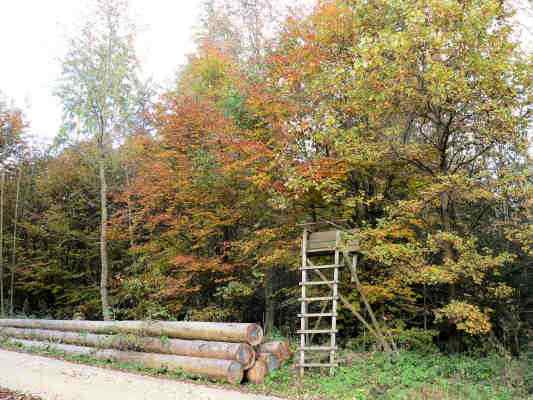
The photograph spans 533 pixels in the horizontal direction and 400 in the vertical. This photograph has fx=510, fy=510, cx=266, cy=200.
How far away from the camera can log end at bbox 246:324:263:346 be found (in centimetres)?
1003

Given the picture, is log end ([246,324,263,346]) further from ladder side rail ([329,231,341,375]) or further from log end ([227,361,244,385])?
ladder side rail ([329,231,341,375])

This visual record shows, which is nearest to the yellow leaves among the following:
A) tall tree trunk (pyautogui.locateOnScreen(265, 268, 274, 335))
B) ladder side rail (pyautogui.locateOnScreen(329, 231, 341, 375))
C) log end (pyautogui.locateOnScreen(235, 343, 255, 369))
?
ladder side rail (pyautogui.locateOnScreen(329, 231, 341, 375))

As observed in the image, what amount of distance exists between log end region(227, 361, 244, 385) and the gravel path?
0.63 metres

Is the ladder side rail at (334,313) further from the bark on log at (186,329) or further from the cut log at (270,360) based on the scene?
the bark on log at (186,329)

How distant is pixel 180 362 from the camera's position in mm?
10422

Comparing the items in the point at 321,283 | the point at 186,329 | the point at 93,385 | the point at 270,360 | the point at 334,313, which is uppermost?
the point at 321,283

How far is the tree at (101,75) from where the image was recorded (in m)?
17.1

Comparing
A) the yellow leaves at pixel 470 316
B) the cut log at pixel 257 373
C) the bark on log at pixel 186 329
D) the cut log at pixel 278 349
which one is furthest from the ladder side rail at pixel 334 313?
the yellow leaves at pixel 470 316

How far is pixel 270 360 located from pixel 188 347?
174 cm

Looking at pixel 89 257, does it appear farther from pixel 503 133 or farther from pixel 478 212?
pixel 503 133

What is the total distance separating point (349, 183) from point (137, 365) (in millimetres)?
6668

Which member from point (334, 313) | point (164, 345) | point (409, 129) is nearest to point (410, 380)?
point (334, 313)

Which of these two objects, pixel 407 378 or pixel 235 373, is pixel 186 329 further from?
pixel 407 378

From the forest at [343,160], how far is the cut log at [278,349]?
233 centimetres
